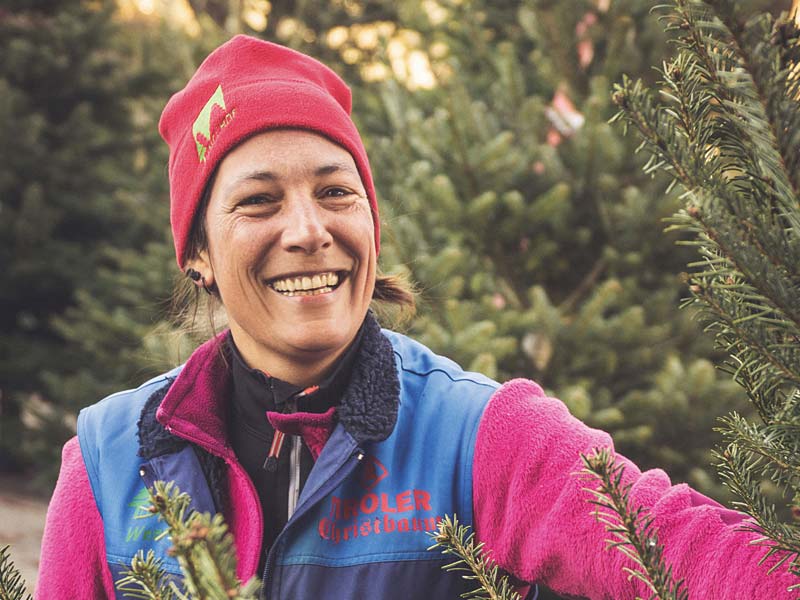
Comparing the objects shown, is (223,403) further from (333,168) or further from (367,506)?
(333,168)

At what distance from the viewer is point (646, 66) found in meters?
4.21

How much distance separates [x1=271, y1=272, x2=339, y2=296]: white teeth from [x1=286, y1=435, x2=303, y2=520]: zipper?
330 millimetres

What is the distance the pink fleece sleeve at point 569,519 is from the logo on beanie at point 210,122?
88 cm

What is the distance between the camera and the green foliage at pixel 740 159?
79 cm

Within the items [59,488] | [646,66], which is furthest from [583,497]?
[646,66]

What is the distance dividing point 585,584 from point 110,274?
6.06m

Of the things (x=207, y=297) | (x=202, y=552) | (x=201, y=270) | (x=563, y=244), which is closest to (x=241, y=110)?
(x=201, y=270)

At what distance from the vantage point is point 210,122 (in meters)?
2.01

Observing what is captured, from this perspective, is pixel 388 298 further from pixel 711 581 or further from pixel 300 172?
pixel 711 581

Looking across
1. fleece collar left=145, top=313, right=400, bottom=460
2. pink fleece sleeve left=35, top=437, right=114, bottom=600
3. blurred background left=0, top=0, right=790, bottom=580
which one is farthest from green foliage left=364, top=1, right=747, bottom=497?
pink fleece sleeve left=35, top=437, right=114, bottom=600

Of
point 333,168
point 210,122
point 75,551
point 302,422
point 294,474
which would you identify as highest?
point 210,122

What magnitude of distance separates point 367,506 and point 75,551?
69 centimetres

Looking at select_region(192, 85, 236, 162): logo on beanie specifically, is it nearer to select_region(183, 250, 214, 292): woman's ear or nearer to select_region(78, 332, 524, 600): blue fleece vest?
select_region(183, 250, 214, 292): woman's ear

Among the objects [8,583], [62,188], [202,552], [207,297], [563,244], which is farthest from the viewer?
[62,188]
